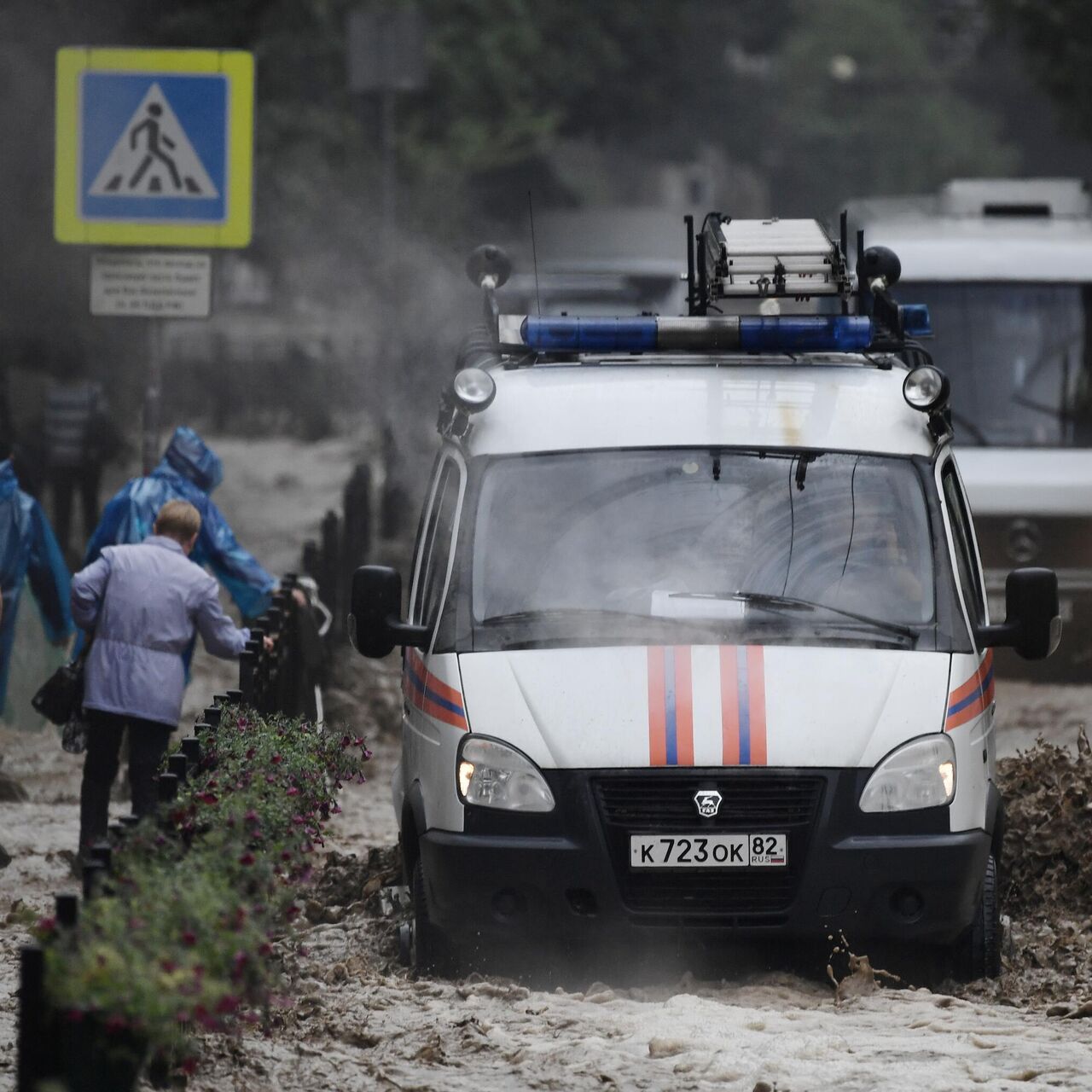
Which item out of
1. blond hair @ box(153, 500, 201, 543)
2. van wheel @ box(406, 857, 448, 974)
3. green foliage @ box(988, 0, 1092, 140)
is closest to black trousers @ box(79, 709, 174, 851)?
blond hair @ box(153, 500, 201, 543)

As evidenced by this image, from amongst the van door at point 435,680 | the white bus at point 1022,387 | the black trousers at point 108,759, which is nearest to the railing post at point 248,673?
the black trousers at point 108,759

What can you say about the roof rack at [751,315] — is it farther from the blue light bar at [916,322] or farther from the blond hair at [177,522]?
the blond hair at [177,522]

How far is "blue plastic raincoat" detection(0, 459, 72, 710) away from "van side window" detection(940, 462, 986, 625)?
14.2 feet

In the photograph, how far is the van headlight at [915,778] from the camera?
6508 millimetres

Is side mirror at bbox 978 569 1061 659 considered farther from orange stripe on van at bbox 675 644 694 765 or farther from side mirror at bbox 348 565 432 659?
side mirror at bbox 348 565 432 659

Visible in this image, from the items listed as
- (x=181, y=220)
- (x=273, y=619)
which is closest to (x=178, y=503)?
(x=273, y=619)

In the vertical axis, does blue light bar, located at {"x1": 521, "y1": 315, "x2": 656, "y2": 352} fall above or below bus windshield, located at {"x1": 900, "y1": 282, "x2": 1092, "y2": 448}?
below

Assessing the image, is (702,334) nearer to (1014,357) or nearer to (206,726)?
(206,726)

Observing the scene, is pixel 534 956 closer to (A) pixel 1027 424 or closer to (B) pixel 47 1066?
(B) pixel 47 1066

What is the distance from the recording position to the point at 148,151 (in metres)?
9.84

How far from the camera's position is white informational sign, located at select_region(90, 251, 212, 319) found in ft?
32.9

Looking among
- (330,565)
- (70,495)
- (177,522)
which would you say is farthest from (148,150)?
(70,495)

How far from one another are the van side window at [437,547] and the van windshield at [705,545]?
0.54ft

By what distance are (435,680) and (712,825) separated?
976mm
